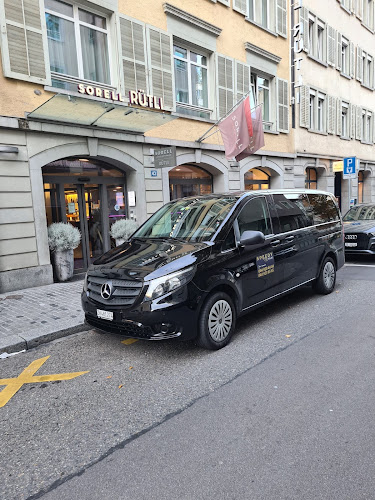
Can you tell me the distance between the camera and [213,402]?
3236 mm

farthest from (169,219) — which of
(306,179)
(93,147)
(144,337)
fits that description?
(306,179)

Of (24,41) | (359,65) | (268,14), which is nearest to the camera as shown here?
(24,41)

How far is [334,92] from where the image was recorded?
19719 millimetres

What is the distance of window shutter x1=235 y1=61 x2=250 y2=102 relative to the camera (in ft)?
43.7

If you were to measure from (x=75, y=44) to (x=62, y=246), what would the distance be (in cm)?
499

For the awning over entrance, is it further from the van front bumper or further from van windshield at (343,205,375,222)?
van windshield at (343,205,375,222)

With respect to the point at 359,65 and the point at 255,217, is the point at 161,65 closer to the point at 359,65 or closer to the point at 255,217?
the point at 255,217

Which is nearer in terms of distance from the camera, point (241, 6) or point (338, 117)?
point (241, 6)

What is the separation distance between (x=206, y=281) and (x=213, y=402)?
1.36 m

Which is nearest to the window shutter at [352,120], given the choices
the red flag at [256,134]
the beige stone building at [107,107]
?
the beige stone building at [107,107]

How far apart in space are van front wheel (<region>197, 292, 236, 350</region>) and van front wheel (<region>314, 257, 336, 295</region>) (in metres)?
2.64

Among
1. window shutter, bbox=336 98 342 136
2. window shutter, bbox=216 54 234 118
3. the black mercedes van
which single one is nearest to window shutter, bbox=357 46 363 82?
window shutter, bbox=336 98 342 136

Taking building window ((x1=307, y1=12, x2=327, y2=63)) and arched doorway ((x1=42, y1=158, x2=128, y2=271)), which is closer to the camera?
arched doorway ((x1=42, y1=158, x2=128, y2=271))

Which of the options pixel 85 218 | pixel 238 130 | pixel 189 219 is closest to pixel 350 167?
pixel 238 130
